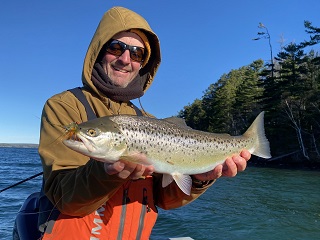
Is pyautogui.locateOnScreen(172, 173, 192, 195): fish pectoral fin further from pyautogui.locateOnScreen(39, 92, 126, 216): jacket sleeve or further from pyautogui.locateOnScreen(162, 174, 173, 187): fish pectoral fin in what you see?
pyautogui.locateOnScreen(39, 92, 126, 216): jacket sleeve

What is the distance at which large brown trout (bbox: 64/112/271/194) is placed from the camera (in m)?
2.53

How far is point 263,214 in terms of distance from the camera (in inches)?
567

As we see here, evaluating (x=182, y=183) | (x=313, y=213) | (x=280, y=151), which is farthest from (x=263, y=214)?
(x=280, y=151)

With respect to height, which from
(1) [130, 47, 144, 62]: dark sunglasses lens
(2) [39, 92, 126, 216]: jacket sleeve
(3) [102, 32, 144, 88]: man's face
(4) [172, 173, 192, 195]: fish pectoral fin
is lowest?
(4) [172, 173, 192, 195]: fish pectoral fin

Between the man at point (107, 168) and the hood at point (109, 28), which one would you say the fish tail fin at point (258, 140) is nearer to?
the man at point (107, 168)

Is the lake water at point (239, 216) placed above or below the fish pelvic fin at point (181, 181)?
below

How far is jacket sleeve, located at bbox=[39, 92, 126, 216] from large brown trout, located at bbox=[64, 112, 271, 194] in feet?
0.49

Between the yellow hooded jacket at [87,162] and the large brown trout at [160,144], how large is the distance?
0.16m

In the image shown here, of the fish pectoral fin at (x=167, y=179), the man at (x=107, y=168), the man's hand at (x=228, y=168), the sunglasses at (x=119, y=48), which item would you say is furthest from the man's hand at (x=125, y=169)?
the sunglasses at (x=119, y=48)

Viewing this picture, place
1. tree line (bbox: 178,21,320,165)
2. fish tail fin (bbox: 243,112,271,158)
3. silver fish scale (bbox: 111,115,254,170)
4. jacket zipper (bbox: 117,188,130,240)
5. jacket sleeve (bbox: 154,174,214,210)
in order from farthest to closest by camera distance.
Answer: tree line (bbox: 178,21,320,165) → fish tail fin (bbox: 243,112,271,158) → jacket sleeve (bbox: 154,174,214,210) → jacket zipper (bbox: 117,188,130,240) → silver fish scale (bbox: 111,115,254,170)

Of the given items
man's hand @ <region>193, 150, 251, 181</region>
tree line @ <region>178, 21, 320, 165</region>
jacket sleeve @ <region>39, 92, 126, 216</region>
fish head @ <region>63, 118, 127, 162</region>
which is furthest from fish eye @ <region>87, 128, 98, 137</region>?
tree line @ <region>178, 21, 320, 165</region>

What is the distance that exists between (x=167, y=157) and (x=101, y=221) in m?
0.81

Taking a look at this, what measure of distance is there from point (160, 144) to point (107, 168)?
63 cm

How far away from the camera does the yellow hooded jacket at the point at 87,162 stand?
2504mm
